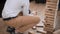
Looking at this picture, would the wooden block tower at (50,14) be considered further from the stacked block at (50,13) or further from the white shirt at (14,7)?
the white shirt at (14,7)

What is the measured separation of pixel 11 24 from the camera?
8.45 ft

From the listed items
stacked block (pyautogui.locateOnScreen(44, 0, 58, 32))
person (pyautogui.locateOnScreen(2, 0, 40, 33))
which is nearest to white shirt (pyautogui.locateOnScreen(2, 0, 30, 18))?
person (pyautogui.locateOnScreen(2, 0, 40, 33))

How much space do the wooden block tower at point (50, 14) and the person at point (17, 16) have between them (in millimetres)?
757

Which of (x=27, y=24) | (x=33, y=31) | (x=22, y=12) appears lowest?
(x=33, y=31)

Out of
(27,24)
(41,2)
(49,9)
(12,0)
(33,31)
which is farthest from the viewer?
(41,2)

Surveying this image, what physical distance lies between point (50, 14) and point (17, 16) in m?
1.00

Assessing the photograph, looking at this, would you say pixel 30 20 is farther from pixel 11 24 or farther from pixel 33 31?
pixel 33 31

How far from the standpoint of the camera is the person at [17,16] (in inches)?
99.1

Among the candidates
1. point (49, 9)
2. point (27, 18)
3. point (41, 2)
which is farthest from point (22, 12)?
point (41, 2)

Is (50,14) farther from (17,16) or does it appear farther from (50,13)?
(17,16)

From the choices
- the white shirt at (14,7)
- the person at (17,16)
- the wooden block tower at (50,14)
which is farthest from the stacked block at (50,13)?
the white shirt at (14,7)

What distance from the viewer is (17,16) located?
8.60 ft

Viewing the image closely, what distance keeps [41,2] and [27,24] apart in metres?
3.61

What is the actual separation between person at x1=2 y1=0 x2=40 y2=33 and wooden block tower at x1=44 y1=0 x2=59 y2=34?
757mm
